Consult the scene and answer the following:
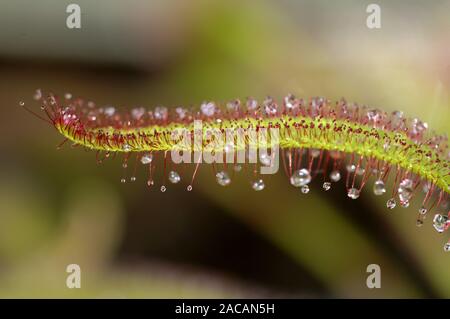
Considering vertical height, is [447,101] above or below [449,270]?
above

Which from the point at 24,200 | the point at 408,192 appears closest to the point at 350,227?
the point at 408,192

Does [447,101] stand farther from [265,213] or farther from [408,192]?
[408,192]

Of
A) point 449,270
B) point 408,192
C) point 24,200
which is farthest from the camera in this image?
point 24,200

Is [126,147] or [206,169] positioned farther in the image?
[206,169]

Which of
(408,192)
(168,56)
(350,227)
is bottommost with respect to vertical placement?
(350,227)

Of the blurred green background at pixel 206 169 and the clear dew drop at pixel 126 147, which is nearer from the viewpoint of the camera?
the clear dew drop at pixel 126 147

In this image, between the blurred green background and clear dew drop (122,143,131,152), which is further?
the blurred green background
